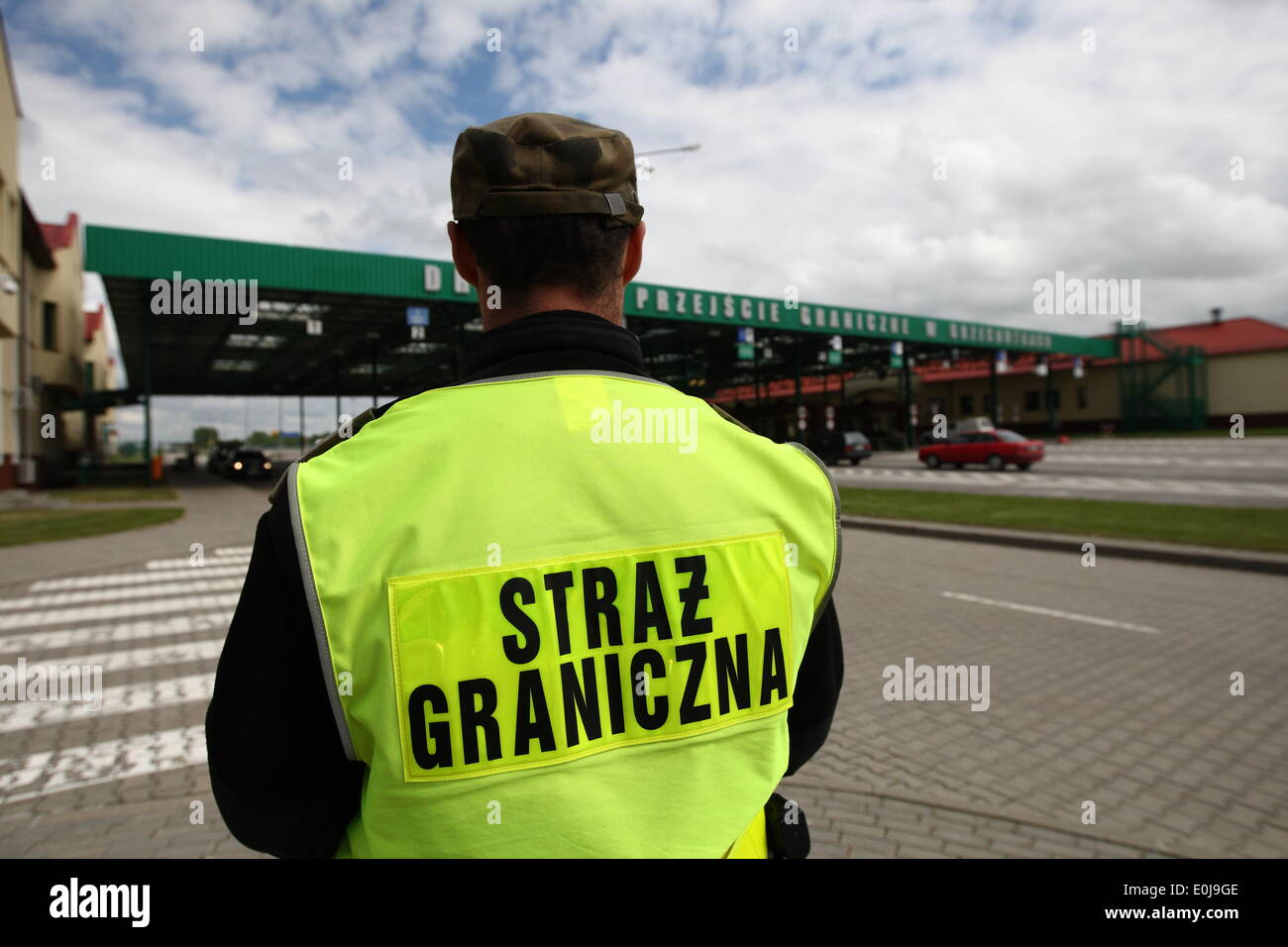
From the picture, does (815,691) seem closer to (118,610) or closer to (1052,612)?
(1052,612)

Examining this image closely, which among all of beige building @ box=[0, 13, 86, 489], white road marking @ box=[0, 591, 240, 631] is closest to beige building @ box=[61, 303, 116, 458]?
beige building @ box=[0, 13, 86, 489]

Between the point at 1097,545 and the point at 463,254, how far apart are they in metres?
12.0

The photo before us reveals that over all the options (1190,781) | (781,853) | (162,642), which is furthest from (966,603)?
(162,642)

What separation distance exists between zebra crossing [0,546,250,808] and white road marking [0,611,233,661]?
1cm

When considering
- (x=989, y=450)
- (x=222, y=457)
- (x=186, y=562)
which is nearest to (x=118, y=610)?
(x=186, y=562)

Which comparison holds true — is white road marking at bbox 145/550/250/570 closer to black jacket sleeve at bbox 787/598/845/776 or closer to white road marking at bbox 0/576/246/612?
white road marking at bbox 0/576/246/612

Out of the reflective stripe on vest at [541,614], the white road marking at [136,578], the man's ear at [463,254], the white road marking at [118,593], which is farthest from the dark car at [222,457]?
the reflective stripe on vest at [541,614]

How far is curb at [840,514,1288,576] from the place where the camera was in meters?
9.59

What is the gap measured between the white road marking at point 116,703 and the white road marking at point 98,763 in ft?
2.02

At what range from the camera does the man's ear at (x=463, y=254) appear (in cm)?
140
